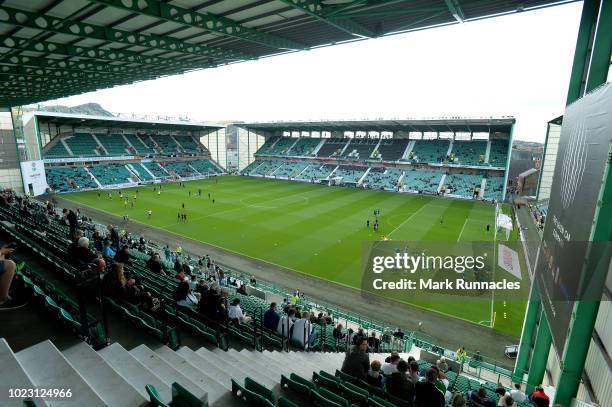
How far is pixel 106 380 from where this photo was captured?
12.3 feet

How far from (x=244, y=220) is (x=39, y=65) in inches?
772

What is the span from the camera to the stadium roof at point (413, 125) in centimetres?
4578

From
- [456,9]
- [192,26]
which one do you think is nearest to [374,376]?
[456,9]

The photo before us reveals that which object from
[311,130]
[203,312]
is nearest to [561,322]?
[203,312]

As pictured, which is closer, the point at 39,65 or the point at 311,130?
the point at 39,65

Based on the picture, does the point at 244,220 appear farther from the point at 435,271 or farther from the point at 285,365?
the point at 285,365

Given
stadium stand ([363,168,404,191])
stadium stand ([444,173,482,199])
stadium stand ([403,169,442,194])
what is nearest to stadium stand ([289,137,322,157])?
stadium stand ([363,168,404,191])

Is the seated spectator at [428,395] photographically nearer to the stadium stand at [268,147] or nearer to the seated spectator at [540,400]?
the seated spectator at [540,400]

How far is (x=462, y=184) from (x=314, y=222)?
30.7 metres

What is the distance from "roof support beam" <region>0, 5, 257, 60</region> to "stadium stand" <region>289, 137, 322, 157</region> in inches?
2133

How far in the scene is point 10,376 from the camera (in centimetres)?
320

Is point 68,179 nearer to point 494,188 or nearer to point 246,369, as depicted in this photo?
point 246,369

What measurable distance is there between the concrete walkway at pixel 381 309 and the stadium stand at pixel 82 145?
138ft

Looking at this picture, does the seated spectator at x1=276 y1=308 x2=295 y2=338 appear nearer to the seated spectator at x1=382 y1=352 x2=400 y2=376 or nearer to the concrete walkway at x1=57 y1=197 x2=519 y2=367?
the seated spectator at x1=382 y1=352 x2=400 y2=376
